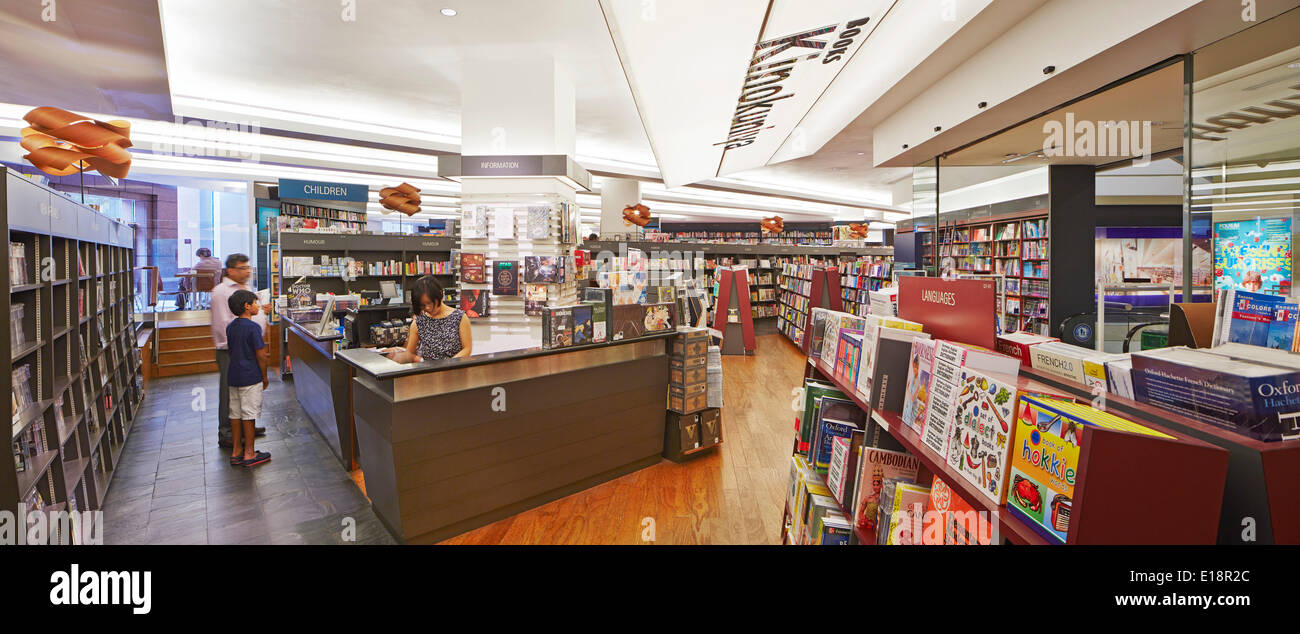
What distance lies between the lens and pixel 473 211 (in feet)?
19.4

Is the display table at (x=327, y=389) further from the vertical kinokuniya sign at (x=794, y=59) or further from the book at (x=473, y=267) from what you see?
the vertical kinokuniya sign at (x=794, y=59)

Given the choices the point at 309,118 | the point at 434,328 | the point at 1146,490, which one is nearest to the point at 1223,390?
the point at 1146,490

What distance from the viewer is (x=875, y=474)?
204 centimetres

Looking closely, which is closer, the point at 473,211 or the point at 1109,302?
the point at 473,211

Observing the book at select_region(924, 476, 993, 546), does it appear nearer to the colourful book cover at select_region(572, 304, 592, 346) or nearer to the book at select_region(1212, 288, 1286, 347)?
the book at select_region(1212, 288, 1286, 347)

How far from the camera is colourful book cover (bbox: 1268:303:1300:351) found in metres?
1.54

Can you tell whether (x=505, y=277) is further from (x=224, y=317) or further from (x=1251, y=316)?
(x=1251, y=316)

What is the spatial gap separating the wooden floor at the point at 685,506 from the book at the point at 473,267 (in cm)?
292

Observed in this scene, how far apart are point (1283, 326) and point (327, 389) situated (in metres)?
5.61

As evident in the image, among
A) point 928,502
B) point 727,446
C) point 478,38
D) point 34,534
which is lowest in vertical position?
point 727,446

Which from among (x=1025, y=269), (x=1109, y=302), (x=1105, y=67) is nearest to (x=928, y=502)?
(x=1105, y=67)

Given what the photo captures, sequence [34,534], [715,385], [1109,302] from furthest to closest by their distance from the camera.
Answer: [1109,302] → [715,385] → [34,534]
